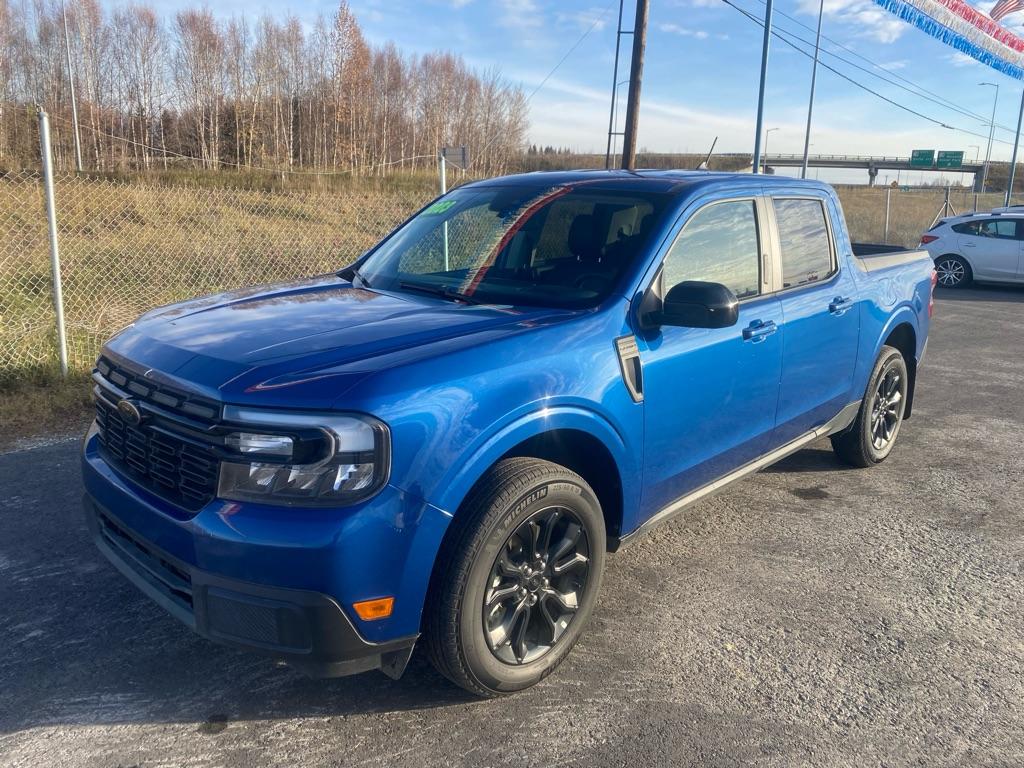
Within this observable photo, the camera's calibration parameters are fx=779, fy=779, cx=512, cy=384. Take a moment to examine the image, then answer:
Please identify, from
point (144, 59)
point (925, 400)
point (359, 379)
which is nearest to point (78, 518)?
point (359, 379)

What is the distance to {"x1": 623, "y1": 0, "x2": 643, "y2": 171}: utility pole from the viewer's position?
50.5ft

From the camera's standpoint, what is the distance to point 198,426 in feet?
7.94

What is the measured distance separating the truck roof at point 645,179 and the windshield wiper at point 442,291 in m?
0.85

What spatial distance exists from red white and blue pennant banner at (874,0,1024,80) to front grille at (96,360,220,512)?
1966cm

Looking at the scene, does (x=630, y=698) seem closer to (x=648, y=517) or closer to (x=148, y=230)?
(x=648, y=517)

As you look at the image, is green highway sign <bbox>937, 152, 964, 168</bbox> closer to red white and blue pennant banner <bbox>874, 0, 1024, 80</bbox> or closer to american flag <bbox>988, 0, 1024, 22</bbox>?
red white and blue pennant banner <bbox>874, 0, 1024, 80</bbox>

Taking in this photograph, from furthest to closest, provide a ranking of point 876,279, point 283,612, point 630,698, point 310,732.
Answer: point 876,279
point 630,698
point 310,732
point 283,612

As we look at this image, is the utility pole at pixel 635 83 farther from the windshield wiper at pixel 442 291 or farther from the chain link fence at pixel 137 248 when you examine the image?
the windshield wiper at pixel 442 291

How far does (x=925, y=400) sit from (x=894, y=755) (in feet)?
18.0

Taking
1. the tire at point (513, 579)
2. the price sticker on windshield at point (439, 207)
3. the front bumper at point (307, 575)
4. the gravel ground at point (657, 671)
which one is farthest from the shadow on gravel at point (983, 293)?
the front bumper at point (307, 575)

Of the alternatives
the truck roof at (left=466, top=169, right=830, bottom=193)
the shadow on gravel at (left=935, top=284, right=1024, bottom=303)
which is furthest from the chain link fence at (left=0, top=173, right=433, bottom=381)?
the shadow on gravel at (left=935, top=284, right=1024, bottom=303)

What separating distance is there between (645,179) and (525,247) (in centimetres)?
71

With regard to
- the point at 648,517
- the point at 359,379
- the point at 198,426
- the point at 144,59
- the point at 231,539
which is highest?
the point at 144,59

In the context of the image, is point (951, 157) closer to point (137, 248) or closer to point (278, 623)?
point (137, 248)
